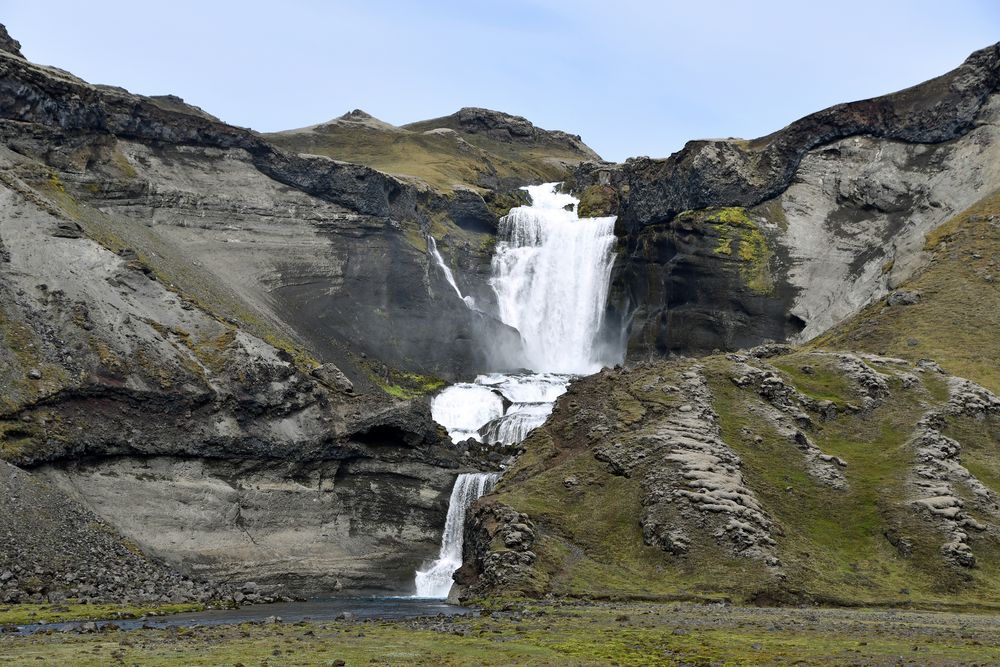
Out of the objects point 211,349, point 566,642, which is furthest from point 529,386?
point 566,642

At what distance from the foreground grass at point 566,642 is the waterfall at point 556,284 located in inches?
2964

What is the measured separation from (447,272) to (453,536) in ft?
171

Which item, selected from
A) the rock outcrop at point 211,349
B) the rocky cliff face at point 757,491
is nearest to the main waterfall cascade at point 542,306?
the rock outcrop at point 211,349

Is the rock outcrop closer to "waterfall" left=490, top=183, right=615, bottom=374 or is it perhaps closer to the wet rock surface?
the wet rock surface

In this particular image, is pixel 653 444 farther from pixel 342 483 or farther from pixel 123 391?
pixel 123 391

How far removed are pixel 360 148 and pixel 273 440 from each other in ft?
334

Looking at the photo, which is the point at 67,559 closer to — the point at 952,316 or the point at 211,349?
the point at 211,349

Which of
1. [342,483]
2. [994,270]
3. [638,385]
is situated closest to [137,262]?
[342,483]

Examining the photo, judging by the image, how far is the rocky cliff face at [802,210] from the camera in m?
106

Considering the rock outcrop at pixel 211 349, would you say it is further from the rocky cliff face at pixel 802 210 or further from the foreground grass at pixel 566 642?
the rocky cliff face at pixel 802 210

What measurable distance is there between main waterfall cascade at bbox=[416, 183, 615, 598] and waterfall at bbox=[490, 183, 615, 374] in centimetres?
11

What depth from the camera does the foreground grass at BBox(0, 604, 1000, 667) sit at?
116 ft

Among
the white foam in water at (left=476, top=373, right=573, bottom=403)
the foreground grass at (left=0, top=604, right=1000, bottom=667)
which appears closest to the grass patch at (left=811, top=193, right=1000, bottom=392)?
the white foam in water at (left=476, top=373, right=573, bottom=403)

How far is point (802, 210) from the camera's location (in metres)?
114
